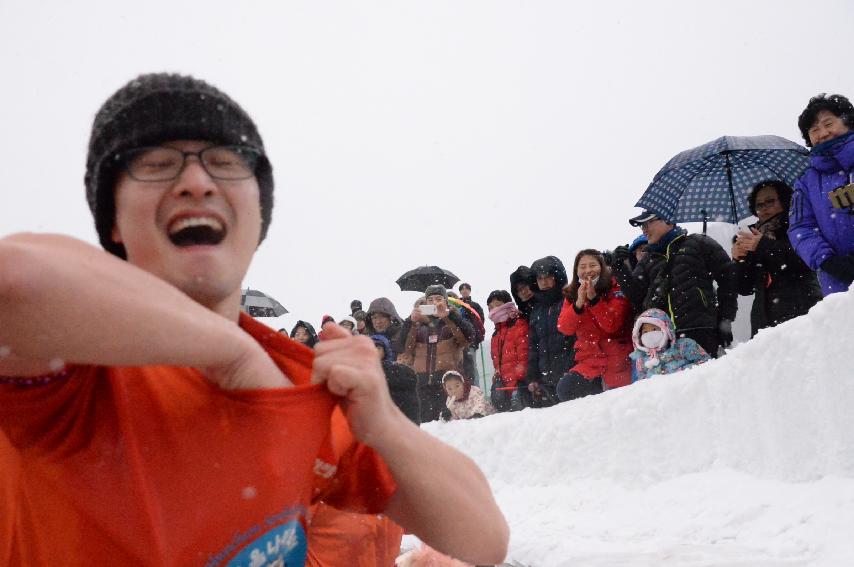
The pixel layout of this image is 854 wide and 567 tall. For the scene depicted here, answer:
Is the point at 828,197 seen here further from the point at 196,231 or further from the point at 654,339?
the point at 196,231

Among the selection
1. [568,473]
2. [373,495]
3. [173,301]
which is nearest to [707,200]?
[568,473]

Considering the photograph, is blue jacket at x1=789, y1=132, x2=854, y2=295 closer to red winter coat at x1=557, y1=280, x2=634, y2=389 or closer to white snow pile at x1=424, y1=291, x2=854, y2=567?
white snow pile at x1=424, y1=291, x2=854, y2=567

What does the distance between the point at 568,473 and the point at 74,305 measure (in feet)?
20.7

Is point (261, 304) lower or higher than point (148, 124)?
higher

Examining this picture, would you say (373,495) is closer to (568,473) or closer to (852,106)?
(852,106)

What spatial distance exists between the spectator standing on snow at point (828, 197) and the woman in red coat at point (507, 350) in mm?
3835

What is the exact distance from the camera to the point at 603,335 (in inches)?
284

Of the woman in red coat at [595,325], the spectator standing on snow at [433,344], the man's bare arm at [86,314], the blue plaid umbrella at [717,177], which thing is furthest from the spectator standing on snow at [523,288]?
the man's bare arm at [86,314]

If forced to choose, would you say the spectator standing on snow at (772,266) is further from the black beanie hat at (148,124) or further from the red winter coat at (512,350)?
the black beanie hat at (148,124)

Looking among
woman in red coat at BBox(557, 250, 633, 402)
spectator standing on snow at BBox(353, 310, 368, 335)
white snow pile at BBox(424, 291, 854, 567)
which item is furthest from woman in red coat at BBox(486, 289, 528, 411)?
spectator standing on snow at BBox(353, 310, 368, 335)

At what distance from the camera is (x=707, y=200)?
7.68 m

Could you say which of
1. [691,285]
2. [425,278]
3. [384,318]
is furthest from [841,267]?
[425,278]

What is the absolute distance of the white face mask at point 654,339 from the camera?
6.45 meters

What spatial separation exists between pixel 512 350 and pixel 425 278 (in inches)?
173
